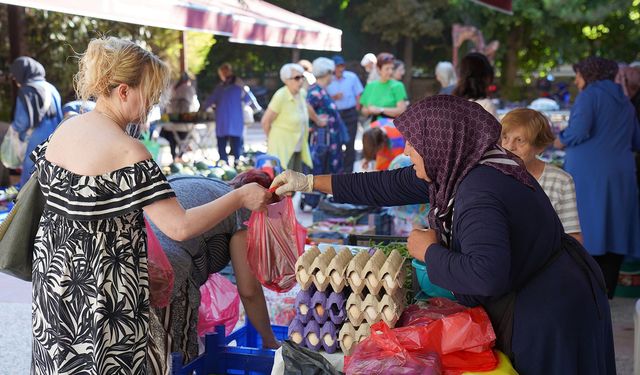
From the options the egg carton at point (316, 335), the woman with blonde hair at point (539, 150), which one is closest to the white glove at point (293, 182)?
the egg carton at point (316, 335)

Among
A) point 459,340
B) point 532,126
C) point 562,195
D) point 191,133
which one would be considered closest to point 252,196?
point 459,340

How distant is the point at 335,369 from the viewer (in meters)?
2.70

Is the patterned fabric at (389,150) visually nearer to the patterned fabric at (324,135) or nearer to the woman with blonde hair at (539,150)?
the patterned fabric at (324,135)

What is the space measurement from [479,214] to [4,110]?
14.2m

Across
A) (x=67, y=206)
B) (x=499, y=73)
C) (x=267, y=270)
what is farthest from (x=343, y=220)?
(x=499, y=73)

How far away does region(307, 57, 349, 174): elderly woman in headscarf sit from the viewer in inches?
373

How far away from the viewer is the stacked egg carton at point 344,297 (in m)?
2.77

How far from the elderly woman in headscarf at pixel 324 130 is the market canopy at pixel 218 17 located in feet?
1.44

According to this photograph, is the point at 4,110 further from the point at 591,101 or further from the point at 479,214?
the point at 479,214

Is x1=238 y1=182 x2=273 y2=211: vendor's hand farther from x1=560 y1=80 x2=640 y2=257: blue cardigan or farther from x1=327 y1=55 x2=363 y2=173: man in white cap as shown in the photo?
x1=327 y1=55 x2=363 y2=173: man in white cap

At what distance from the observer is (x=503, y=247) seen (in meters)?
2.29

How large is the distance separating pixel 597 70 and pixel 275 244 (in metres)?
3.53

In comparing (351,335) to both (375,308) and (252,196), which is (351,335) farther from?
(252,196)

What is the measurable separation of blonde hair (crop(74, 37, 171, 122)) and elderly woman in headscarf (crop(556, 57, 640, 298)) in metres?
4.11
